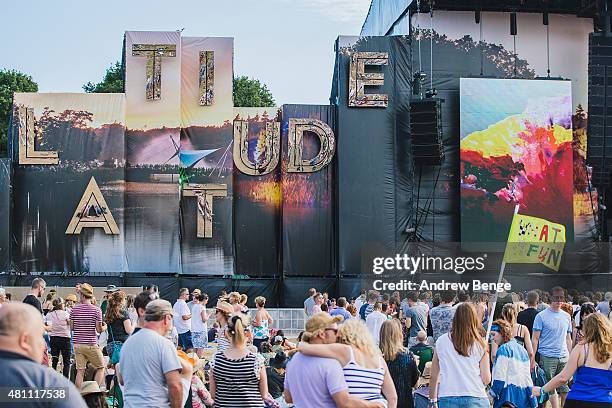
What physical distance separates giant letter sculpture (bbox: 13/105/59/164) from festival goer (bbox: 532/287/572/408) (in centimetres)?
1963

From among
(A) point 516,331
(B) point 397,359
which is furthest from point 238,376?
(A) point 516,331

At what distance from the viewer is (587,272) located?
27688 millimetres

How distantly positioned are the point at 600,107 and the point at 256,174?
33.0 ft

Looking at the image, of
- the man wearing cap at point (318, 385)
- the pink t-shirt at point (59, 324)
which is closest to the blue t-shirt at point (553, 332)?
the man wearing cap at point (318, 385)

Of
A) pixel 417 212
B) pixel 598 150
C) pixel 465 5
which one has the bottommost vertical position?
pixel 417 212

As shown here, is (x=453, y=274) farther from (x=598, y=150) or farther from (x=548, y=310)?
(x=548, y=310)

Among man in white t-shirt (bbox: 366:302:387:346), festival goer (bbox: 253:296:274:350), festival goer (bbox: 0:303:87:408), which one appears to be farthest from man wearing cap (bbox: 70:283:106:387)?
festival goer (bbox: 0:303:87:408)

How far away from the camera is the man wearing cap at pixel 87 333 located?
11.7 metres

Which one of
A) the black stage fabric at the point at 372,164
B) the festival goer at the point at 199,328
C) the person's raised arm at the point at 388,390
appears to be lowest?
the festival goer at the point at 199,328

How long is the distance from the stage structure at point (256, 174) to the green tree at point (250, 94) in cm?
2665

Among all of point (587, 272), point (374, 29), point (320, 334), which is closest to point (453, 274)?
point (587, 272)

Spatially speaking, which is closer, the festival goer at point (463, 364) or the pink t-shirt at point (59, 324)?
the festival goer at point (463, 364)

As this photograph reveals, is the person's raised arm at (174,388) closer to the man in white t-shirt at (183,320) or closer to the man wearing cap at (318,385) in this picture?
the man wearing cap at (318,385)

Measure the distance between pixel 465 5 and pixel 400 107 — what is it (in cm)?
388
